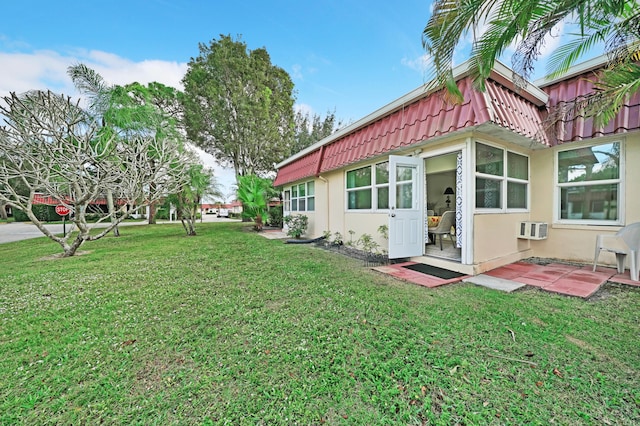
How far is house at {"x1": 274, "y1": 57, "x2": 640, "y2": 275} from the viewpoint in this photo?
4328 mm

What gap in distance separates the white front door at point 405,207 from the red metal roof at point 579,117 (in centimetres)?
250

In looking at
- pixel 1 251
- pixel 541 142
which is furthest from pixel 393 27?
pixel 1 251

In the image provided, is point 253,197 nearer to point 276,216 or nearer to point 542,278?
point 276,216

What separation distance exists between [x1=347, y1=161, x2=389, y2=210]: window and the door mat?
1607 mm

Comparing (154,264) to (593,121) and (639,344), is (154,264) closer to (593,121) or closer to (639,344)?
(639,344)

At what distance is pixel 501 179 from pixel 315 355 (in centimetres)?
509

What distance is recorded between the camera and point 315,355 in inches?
86.3

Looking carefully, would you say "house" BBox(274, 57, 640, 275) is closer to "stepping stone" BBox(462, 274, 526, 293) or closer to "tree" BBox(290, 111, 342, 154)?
"stepping stone" BBox(462, 274, 526, 293)

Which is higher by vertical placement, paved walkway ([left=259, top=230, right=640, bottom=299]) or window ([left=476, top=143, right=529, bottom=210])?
window ([left=476, top=143, right=529, bottom=210])

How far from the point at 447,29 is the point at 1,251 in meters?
13.1

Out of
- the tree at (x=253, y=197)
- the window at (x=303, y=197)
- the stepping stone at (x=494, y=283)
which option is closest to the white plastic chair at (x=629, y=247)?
the stepping stone at (x=494, y=283)

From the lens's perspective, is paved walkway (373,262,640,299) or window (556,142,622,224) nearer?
paved walkway (373,262,640,299)

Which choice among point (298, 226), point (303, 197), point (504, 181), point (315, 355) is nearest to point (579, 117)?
point (504, 181)

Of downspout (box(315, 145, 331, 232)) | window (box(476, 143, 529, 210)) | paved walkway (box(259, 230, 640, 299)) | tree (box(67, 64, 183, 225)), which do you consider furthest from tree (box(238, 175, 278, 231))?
window (box(476, 143, 529, 210))
